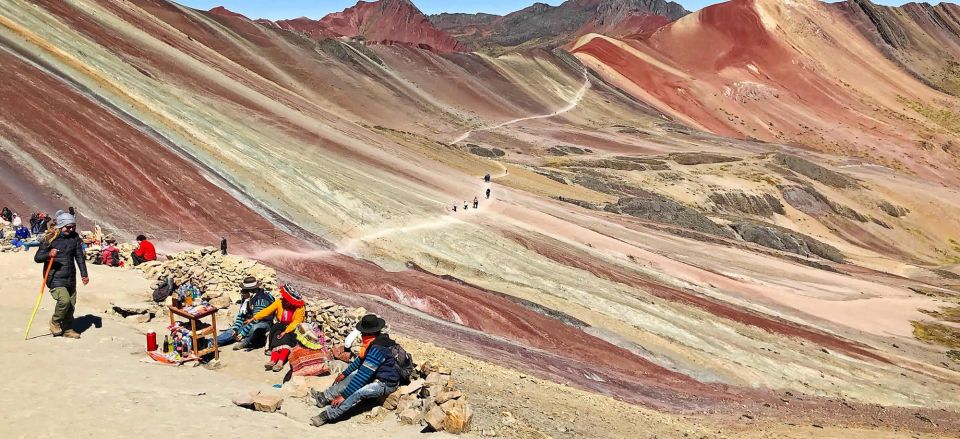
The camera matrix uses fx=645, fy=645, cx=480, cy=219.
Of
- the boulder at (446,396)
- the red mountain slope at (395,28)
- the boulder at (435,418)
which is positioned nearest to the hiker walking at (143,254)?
the boulder at (446,396)

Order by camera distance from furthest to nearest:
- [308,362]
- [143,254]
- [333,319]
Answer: [143,254] < [333,319] < [308,362]

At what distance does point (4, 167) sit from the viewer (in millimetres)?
24875

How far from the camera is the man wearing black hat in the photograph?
10016 millimetres

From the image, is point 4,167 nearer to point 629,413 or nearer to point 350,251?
point 350,251

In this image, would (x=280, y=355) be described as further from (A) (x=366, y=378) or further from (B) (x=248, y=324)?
(A) (x=366, y=378)

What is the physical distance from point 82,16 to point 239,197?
32205 millimetres

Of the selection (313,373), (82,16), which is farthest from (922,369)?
(82,16)

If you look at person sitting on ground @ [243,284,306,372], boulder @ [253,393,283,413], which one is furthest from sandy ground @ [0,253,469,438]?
person sitting on ground @ [243,284,306,372]

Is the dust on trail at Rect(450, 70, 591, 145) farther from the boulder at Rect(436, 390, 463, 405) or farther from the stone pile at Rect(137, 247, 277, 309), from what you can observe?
the boulder at Rect(436, 390, 463, 405)

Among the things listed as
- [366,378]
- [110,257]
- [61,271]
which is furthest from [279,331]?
[110,257]

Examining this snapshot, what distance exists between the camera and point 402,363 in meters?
10.5

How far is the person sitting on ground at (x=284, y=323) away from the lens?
12.0 m

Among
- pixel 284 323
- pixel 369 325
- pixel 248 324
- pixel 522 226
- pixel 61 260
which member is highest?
pixel 369 325

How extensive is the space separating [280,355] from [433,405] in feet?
11.0
